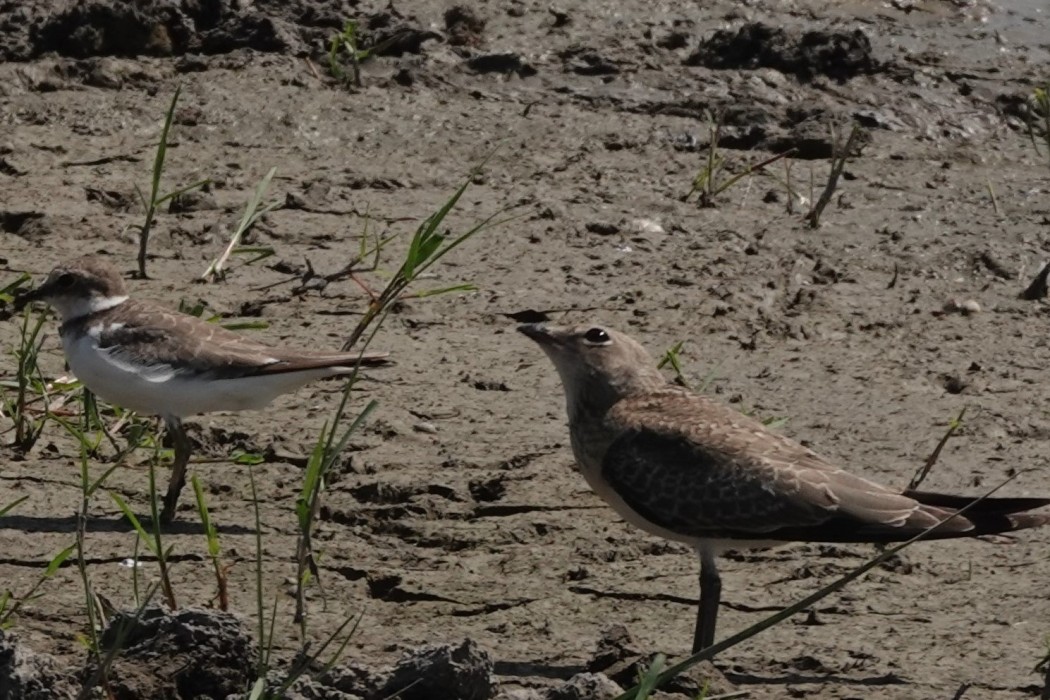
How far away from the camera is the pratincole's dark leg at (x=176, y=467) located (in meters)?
7.18

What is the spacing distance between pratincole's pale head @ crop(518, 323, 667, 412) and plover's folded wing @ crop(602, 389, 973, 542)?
1.00 feet

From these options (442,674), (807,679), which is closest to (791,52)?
(807,679)

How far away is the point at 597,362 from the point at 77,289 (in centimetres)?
208

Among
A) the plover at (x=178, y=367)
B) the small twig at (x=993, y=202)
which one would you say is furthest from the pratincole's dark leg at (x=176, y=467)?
the small twig at (x=993, y=202)

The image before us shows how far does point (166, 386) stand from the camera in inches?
289

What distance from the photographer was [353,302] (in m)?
8.83

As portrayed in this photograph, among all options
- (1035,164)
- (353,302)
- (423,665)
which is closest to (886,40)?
(1035,164)

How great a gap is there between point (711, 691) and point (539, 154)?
4990 millimetres

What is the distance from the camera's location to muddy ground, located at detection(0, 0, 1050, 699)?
641 cm

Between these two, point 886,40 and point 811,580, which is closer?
point 811,580

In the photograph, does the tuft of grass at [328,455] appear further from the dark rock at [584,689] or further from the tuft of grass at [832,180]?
the tuft of grass at [832,180]

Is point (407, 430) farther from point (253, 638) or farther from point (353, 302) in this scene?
point (253, 638)

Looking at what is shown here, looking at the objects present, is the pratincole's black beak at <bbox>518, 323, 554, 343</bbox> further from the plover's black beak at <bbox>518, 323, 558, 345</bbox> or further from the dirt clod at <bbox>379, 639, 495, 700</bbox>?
the dirt clod at <bbox>379, 639, 495, 700</bbox>

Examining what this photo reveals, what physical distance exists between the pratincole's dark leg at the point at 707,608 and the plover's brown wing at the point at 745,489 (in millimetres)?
156
